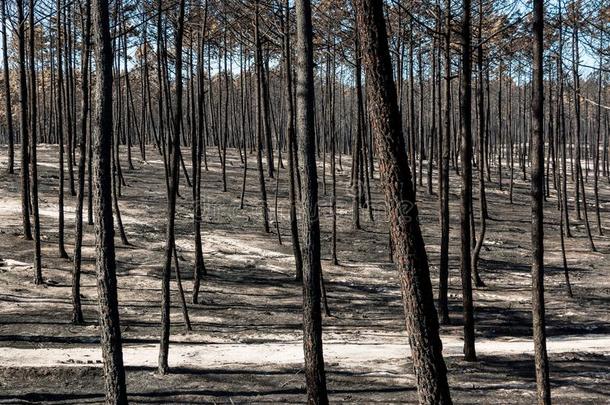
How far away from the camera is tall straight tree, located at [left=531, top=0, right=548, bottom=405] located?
27.2 ft

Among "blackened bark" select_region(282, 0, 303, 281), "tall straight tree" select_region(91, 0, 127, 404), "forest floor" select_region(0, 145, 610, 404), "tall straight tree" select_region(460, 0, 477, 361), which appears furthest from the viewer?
"blackened bark" select_region(282, 0, 303, 281)

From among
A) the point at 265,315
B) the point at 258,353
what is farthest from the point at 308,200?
the point at 265,315

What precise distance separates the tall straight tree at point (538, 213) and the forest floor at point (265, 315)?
189 centimetres

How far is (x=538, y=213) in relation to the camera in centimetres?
851

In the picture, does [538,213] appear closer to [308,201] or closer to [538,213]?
[538,213]

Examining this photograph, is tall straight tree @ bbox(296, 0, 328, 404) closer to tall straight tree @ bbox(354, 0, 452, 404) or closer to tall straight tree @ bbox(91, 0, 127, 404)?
tall straight tree @ bbox(91, 0, 127, 404)

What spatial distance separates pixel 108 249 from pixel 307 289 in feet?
9.07

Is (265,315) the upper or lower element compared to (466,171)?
lower

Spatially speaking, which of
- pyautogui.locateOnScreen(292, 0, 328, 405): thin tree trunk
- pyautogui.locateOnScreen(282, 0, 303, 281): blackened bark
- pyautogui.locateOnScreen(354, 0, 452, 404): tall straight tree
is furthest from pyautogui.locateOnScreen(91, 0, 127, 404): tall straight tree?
pyautogui.locateOnScreen(282, 0, 303, 281): blackened bark

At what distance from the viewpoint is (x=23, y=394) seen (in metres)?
9.87

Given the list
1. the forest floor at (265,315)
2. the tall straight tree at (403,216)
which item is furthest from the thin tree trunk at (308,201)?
the tall straight tree at (403,216)

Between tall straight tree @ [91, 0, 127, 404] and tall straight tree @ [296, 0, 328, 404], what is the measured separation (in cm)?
258

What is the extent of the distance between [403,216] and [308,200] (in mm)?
3106

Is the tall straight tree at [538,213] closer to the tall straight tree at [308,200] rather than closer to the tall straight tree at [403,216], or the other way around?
the tall straight tree at [308,200]
